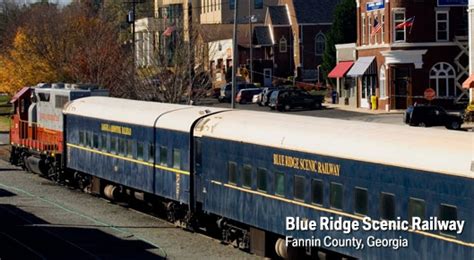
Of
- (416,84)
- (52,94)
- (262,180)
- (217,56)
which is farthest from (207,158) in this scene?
(217,56)

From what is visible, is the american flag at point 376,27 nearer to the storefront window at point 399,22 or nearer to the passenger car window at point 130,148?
the storefront window at point 399,22

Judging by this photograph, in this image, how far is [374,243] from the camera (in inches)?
645

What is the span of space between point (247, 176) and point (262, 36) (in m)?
85.4

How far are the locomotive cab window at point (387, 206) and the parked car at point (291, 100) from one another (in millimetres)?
55791

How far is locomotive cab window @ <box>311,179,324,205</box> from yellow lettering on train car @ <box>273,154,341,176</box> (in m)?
0.22

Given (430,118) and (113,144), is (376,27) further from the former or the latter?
(113,144)

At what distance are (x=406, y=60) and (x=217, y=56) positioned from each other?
42.1m

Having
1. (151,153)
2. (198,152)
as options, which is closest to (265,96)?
(151,153)

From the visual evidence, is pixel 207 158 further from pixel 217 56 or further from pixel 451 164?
pixel 217 56

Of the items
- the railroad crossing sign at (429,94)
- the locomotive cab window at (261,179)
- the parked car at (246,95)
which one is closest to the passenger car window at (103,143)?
the locomotive cab window at (261,179)

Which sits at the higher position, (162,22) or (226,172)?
(162,22)

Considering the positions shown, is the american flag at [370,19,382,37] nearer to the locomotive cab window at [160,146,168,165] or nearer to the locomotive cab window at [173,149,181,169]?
the locomotive cab window at [160,146,168,165]

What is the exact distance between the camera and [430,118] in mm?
54719

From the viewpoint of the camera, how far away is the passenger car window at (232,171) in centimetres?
2159
